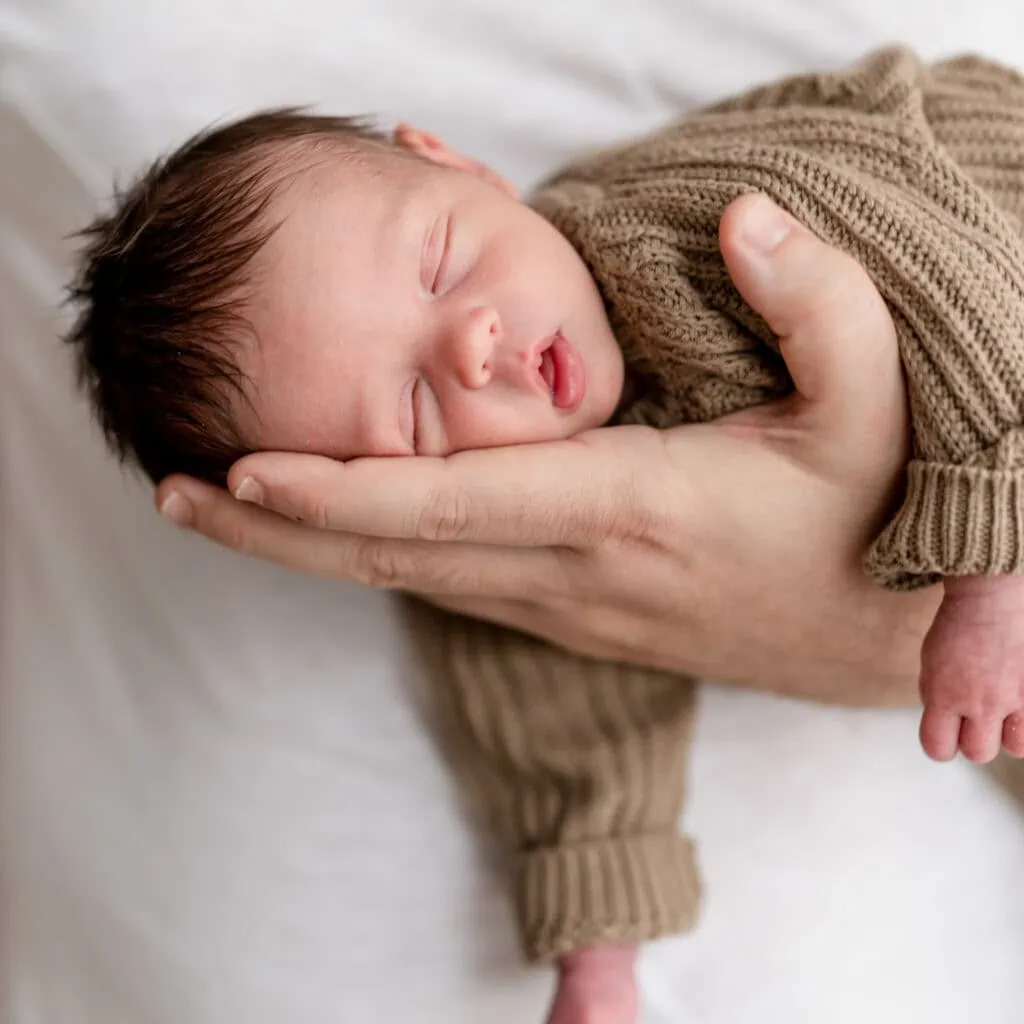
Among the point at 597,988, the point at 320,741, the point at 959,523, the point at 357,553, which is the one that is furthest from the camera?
the point at 320,741

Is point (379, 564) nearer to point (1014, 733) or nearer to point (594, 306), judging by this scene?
point (594, 306)

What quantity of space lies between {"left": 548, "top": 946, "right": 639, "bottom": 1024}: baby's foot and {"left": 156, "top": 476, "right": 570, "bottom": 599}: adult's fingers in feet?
1.32

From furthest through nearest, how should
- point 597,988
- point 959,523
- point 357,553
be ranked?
point 597,988
point 357,553
point 959,523

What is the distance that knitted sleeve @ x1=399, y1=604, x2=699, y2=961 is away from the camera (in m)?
1.08

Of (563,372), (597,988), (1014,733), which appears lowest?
(597,988)

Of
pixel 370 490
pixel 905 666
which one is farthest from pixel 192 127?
pixel 905 666

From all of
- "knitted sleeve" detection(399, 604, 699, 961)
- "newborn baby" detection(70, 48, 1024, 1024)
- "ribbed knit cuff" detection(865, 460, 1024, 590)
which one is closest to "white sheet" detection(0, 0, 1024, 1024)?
"knitted sleeve" detection(399, 604, 699, 961)

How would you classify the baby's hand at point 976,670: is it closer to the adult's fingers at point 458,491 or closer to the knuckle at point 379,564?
the adult's fingers at point 458,491

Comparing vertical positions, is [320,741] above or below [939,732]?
below

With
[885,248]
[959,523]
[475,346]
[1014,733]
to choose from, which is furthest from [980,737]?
[475,346]

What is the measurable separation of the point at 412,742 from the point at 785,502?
0.55 meters

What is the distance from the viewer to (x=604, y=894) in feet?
3.53

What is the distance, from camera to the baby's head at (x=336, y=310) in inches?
35.3

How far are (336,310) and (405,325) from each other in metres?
0.06
